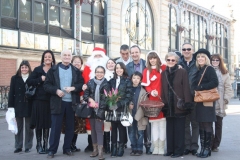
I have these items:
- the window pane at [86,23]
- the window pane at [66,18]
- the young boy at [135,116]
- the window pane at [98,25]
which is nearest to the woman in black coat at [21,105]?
the young boy at [135,116]

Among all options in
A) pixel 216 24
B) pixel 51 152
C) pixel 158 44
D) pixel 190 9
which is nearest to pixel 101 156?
pixel 51 152

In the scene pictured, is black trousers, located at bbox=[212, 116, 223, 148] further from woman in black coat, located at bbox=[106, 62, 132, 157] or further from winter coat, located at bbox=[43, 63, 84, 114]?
winter coat, located at bbox=[43, 63, 84, 114]

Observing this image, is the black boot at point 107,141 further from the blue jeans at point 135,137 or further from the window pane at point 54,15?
the window pane at point 54,15

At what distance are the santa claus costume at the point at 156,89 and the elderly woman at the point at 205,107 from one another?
30.4 inches

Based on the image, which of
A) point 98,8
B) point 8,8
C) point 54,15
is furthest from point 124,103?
point 98,8

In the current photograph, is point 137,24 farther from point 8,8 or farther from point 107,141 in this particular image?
point 107,141

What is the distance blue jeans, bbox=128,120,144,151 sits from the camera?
23.5 feet

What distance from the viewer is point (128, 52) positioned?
8.07 metres

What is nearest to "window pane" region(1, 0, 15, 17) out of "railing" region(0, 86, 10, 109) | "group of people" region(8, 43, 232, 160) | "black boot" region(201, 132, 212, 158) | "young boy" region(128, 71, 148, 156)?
"railing" region(0, 86, 10, 109)

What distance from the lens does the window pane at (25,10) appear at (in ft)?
64.9

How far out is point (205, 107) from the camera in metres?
6.84

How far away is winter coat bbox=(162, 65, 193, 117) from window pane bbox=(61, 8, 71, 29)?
16565 millimetres

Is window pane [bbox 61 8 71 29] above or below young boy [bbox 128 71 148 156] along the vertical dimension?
above

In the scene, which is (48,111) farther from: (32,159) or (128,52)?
(128,52)
